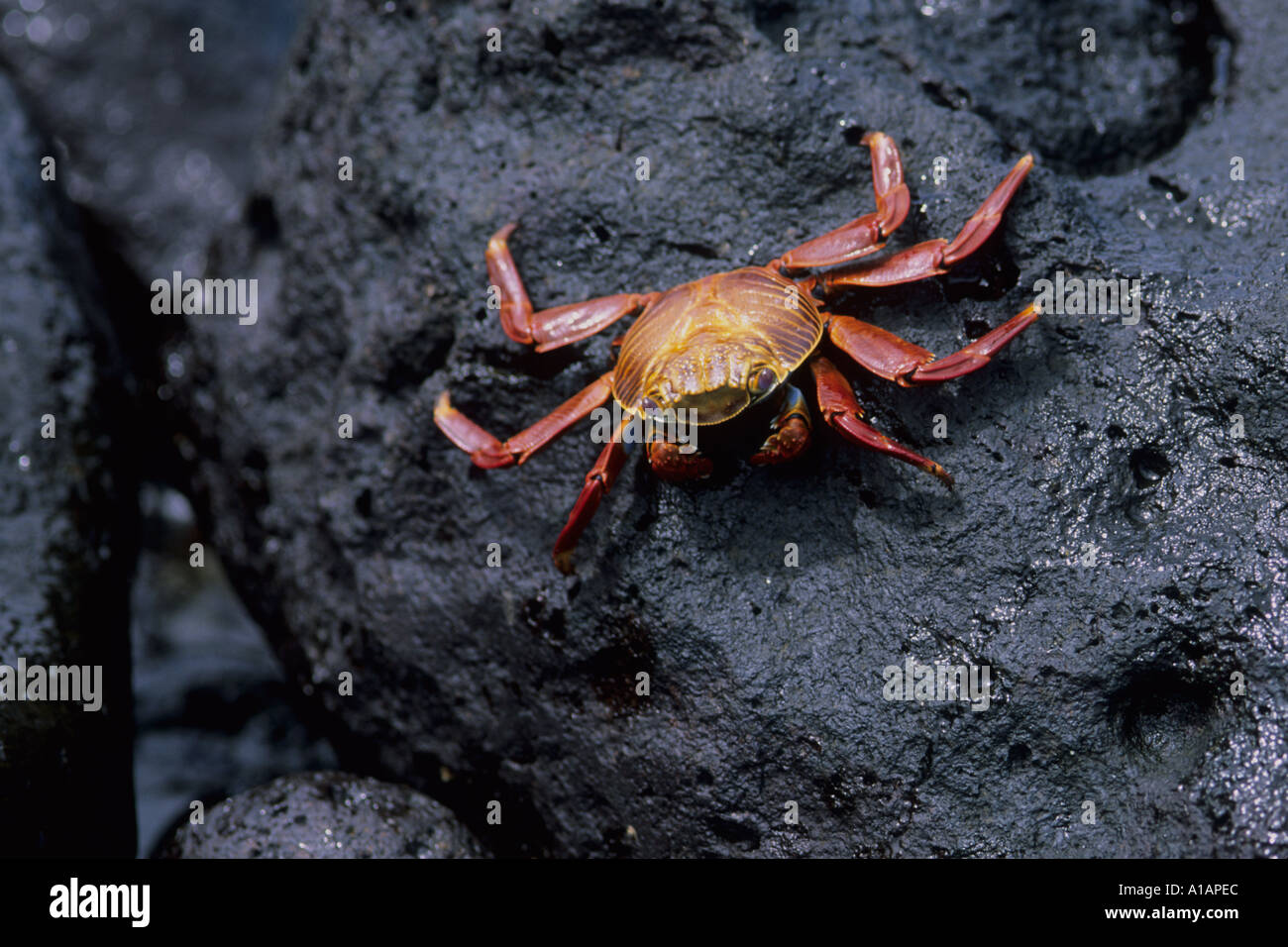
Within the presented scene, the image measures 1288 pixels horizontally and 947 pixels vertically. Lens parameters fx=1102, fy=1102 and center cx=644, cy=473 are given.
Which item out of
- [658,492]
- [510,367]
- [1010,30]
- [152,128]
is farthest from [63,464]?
[1010,30]

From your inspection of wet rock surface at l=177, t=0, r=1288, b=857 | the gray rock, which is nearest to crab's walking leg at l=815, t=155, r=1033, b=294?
wet rock surface at l=177, t=0, r=1288, b=857

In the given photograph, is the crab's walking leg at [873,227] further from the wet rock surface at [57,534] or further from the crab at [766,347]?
the wet rock surface at [57,534]

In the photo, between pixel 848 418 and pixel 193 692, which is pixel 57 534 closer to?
pixel 193 692

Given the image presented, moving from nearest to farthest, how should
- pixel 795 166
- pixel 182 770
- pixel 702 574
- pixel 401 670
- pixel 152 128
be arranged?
pixel 702 574 < pixel 795 166 < pixel 401 670 < pixel 182 770 < pixel 152 128

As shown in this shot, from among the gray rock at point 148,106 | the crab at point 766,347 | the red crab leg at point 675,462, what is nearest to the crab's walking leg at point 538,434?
the crab at point 766,347

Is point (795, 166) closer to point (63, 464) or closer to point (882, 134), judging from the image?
point (882, 134)

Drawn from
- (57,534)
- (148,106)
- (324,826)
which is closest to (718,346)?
(324,826)
